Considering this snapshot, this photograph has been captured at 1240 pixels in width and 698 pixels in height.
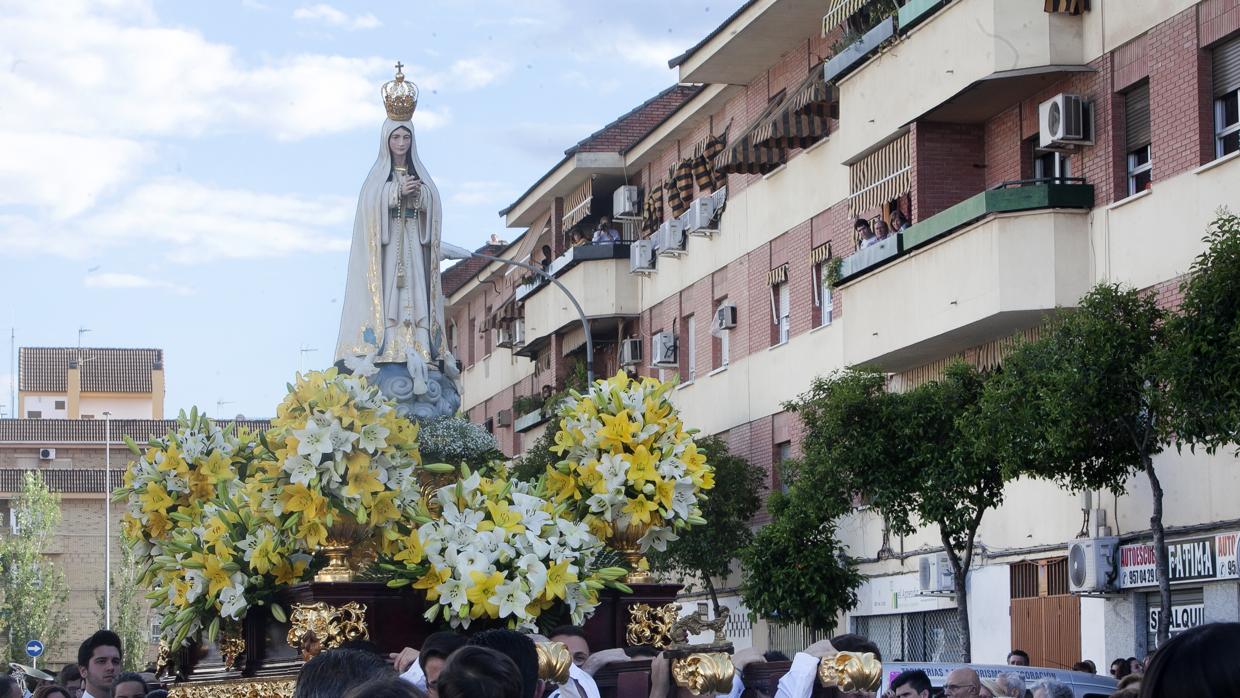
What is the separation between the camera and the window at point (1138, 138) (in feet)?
71.5

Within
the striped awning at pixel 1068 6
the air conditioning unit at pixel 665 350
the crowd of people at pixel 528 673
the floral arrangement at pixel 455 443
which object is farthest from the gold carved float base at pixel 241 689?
the air conditioning unit at pixel 665 350

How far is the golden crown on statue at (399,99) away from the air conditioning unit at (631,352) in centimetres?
2623

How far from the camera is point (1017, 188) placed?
73.3 ft

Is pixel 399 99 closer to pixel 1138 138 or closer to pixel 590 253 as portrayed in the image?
pixel 1138 138

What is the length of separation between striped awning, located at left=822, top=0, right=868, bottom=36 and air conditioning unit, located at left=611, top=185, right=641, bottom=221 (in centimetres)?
1310

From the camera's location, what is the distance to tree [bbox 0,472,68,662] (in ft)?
218

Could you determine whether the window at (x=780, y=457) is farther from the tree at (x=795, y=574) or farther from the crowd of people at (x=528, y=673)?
the crowd of people at (x=528, y=673)

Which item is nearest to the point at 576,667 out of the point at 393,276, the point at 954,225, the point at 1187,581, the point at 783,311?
the point at 393,276

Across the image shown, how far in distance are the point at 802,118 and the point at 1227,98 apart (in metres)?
10.7

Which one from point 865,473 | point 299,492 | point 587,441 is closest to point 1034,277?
point 865,473

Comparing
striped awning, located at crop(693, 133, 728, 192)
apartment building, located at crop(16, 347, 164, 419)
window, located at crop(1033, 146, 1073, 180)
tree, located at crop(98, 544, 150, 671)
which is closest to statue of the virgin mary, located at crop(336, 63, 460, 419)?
window, located at crop(1033, 146, 1073, 180)

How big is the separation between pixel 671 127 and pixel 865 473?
16315mm

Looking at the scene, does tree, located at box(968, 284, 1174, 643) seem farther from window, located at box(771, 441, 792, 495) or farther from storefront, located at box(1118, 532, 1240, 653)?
window, located at box(771, 441, 792, 495)

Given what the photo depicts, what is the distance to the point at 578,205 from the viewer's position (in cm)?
4381
